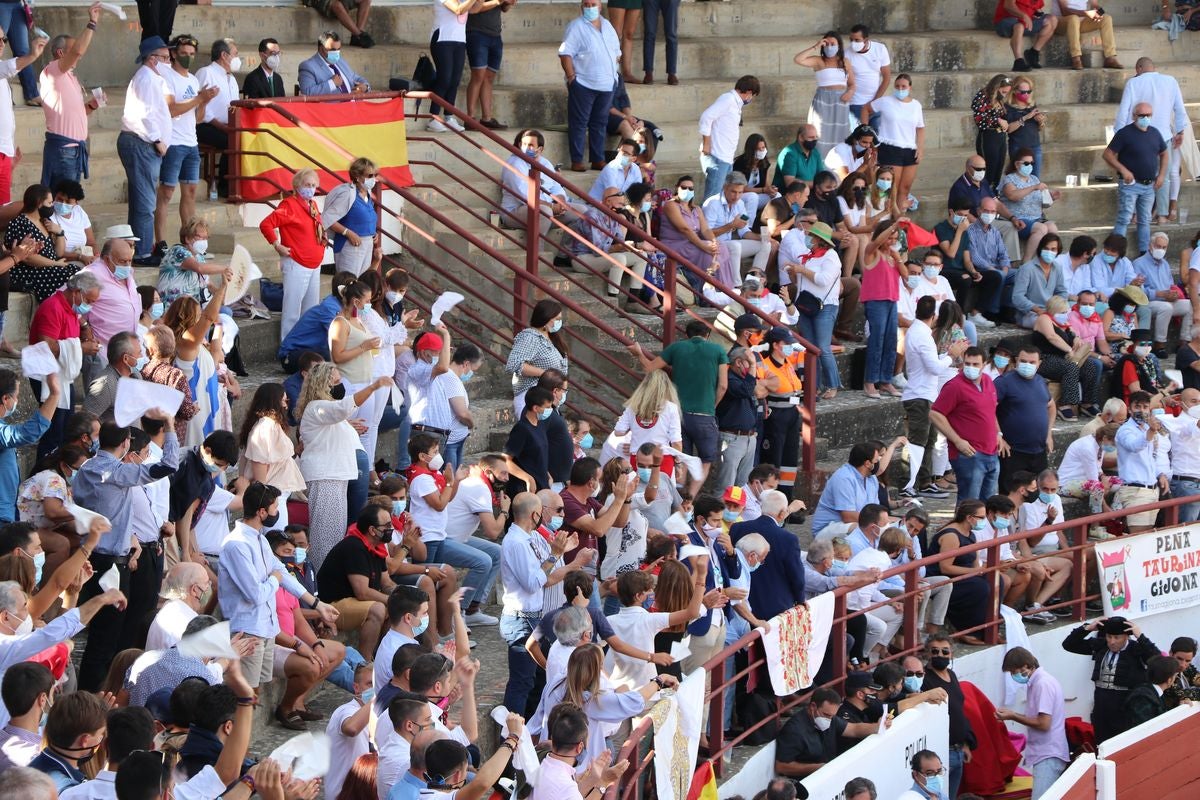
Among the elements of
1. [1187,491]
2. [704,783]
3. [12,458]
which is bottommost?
[1187,491]

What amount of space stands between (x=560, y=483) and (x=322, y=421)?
204 centimetres

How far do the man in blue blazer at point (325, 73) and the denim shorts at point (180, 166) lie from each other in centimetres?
191

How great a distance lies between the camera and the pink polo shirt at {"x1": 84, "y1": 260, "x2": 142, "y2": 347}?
12.2 m

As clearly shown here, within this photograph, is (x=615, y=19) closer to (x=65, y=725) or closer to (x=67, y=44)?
(x=67, y=44)

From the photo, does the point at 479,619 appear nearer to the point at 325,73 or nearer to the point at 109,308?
the point at 109,308

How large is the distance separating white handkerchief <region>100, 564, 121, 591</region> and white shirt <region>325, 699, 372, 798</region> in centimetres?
147

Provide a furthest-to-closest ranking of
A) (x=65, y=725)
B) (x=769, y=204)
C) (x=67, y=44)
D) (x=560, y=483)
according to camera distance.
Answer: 1. (x=769, y=204)
2. (x=67, y=44)
3. (x=560, y=483)
4. (x=65, y=725)

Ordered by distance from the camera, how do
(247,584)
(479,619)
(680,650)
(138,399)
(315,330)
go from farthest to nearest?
(315,330)
(479,619)
(680,650)
(138,399)
(247,584)

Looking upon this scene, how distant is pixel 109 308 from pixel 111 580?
8.89ft

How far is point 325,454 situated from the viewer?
465 inches

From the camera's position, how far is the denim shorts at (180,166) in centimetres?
1499

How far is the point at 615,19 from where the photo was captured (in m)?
20.8

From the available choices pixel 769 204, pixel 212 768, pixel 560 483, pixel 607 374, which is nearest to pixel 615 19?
pixel 769 204

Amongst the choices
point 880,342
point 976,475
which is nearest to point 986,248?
point 880,342
